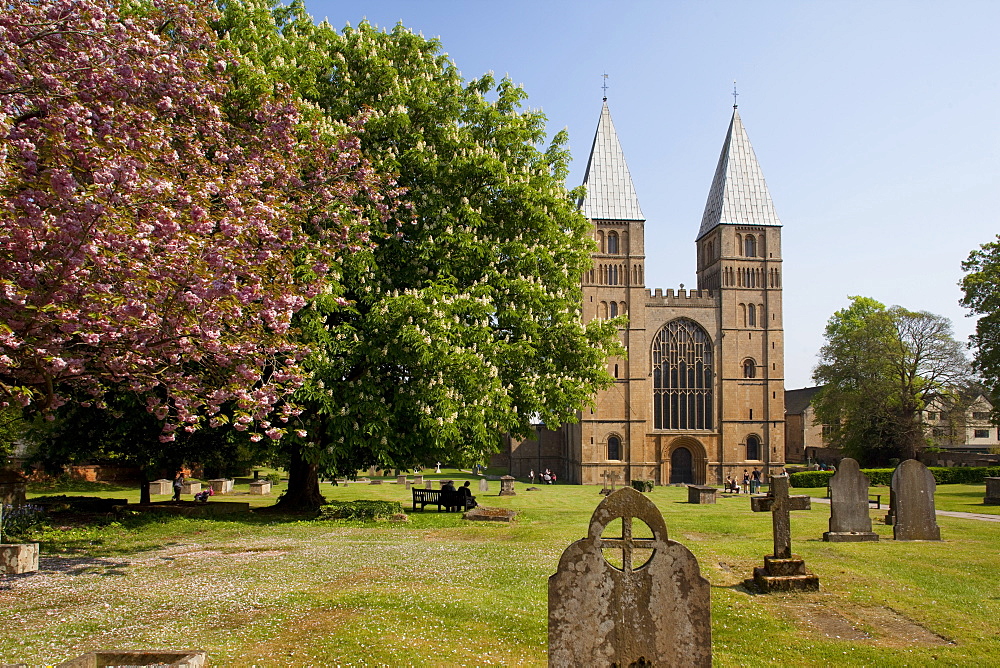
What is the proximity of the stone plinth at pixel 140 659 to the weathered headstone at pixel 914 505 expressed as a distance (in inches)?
552

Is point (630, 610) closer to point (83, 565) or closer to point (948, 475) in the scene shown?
point (83, 565)

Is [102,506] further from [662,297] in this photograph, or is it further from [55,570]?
[662,297]

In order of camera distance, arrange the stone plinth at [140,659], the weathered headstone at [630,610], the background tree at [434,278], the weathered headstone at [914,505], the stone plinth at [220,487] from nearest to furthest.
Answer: the stone plinth at [140,659] < the weathered headstone at [630,610] < the weathered headstone at [914,505] < the background tree at [434,278] < the stone plinth at [220,487]

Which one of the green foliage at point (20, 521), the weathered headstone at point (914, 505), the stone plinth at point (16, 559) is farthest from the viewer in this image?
the weathered headstone at point (914, 505)

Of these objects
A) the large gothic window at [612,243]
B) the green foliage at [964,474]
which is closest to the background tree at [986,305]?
the green foliage at [964,474]

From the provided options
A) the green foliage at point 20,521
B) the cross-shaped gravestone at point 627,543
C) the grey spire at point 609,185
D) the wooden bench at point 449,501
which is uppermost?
the grey spire at point 609,185

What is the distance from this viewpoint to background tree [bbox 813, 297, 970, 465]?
48844mm

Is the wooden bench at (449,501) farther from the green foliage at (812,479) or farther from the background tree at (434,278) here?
the green foliage at (812,479)

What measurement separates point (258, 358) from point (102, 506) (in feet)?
37.2

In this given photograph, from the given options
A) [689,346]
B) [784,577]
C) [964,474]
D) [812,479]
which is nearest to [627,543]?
[784,577]

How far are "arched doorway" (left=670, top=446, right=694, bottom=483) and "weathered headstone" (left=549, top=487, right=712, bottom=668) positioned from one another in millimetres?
54997

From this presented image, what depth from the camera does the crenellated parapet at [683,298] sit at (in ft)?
195

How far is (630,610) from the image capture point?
17.4ft

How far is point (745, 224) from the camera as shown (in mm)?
59719
